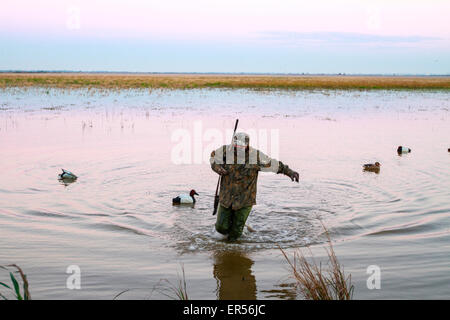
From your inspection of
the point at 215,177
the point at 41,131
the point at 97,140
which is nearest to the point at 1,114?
the point at 41,131

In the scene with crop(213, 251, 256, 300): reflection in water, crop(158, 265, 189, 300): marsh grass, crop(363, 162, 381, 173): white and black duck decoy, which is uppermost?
crop(363, 162, 381, 173): white and black duck decoy

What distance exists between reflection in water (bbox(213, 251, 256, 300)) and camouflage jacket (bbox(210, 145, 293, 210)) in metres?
0.66

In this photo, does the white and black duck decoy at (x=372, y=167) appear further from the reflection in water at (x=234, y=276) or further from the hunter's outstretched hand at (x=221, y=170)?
the hunter's outstretched hand at (x=221, y=170)

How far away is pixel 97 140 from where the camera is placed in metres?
15.7

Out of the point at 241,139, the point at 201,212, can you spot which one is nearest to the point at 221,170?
the point at 241,139

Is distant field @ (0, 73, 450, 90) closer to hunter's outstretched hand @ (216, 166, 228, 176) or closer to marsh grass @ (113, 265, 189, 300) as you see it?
hunter's outstretched hand @ (216, 166, 228, 176)

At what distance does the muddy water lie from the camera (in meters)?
5.43

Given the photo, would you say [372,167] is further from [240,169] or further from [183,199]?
[240,169]

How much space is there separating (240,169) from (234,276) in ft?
4.77

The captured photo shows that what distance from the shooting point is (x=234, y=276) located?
5578 millimetres

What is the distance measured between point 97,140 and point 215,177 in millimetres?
5891

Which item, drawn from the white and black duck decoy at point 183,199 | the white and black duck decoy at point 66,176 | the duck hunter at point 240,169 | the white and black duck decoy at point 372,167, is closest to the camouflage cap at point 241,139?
the duck hunter at point 240,169

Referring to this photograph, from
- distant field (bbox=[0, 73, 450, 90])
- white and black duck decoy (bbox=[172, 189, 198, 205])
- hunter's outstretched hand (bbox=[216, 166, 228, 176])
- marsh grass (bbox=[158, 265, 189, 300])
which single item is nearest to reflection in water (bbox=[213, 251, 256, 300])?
marsh grass (bbox=[158, 265, 189, 300])
